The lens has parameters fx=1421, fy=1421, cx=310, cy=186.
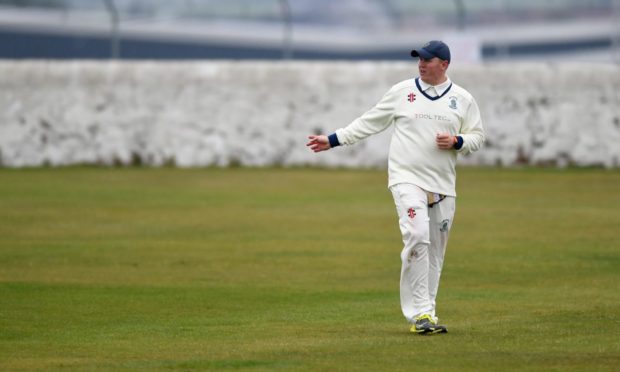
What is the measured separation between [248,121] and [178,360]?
59.5 ft

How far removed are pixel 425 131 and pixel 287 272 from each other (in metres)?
4.64

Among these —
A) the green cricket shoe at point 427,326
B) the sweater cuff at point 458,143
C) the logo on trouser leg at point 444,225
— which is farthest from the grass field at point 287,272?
the sweater cuff at point 458,143

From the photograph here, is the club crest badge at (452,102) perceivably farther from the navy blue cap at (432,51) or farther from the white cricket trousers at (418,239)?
the white cricket trousers at (418,239)

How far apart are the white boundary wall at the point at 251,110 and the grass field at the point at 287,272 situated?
593 mm

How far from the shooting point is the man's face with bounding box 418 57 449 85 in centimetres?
1077

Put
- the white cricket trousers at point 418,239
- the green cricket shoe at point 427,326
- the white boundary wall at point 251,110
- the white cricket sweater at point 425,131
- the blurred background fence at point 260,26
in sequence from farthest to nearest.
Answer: the blurred background fence at point 260,26
the white boundary wall at point 251,110
the white cricket sweater at point 425,131
the white cricket trousers at point 418,239
the green cricket shoe at point 427,326

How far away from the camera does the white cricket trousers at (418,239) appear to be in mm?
10680

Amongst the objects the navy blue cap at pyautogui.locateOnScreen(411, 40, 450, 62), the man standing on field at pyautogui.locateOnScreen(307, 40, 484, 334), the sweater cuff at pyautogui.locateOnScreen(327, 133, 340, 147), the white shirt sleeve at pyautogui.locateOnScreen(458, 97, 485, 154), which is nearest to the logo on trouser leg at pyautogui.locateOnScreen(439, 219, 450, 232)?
the man standing on field at pyautogui.locateOnScreen(307, 40, 484, 334)

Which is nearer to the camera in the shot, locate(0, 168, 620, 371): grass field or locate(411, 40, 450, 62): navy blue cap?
locate(0, 168, 620, 371): grass field

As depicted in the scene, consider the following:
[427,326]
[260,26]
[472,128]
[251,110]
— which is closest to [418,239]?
[427,326]

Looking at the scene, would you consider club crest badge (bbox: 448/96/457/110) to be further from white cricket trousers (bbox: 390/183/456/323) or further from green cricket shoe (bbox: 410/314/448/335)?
green cricket shoe (bbox: 410/314/448/335)

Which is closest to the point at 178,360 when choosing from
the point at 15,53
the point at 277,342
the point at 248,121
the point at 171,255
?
the point at 277,342

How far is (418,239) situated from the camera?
1066 cm

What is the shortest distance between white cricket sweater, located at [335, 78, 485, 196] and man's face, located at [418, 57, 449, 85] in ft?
0.32
